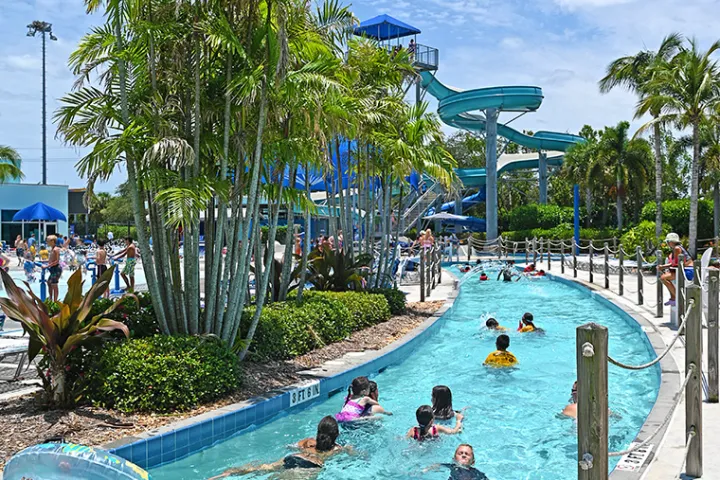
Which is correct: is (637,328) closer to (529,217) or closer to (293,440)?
(293,440)

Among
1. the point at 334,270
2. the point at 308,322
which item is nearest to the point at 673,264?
the point at 334,270

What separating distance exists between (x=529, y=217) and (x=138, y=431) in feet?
127

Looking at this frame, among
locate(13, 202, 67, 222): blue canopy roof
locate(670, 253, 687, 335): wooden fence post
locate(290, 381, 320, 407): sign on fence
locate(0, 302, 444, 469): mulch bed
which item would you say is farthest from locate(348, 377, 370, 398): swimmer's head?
locate(13, 202, 67, 222): blue canopy roof

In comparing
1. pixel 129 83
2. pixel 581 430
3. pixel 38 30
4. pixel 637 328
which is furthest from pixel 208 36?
pixel 38 30

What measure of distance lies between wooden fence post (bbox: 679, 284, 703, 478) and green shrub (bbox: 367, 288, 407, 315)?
8.46m

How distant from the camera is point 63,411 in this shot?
646 centimetres

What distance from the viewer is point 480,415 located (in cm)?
834

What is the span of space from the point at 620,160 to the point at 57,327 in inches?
1489

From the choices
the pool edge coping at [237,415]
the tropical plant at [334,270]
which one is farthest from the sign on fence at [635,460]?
the tropical plant at [334,270]

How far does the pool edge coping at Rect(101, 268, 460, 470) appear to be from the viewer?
5.84 m

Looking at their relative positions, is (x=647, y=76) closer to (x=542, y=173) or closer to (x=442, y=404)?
(x=542, y=173)

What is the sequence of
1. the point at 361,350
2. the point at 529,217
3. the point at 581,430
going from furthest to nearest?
the point at 529,217, the point at 361,350, the point at 581,430

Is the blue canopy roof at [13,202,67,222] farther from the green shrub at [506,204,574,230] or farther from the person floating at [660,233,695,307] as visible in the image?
the green shrub at [506,204,574,230]

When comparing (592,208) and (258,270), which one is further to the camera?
(592,208)
